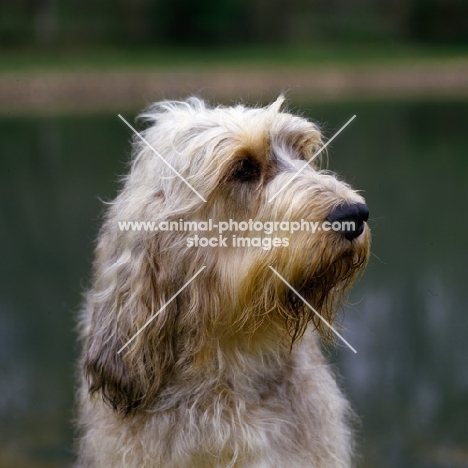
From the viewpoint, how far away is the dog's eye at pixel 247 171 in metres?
3.15

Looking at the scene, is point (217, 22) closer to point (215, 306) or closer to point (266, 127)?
point (266, 127)

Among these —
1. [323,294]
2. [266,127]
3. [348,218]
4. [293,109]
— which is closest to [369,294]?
[293,109]

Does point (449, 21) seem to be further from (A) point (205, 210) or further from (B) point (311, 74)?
(A) point (205, 210)

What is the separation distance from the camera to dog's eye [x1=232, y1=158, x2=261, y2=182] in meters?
3.15

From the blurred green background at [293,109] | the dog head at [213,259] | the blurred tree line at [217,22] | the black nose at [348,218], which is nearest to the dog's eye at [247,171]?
the dog head at [213,259]

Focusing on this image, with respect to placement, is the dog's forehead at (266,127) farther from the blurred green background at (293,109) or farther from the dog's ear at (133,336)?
the blurred green background at (293,109)

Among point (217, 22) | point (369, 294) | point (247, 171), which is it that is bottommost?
point (217, 22)

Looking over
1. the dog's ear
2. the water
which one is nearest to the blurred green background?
the water

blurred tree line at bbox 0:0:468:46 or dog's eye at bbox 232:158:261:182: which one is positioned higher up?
dog's eye at bbox 232:158:261:182

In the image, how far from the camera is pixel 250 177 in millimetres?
3170

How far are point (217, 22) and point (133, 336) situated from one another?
95.6ft

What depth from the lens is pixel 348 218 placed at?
2.90 metres

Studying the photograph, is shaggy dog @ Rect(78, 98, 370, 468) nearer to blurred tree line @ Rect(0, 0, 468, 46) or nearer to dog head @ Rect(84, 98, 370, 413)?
dog head @ Rect(84, 98, 370, 413)

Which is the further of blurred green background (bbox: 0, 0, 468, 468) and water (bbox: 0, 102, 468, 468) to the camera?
blurred green background (bbox: 0, 0, 468, 468)
